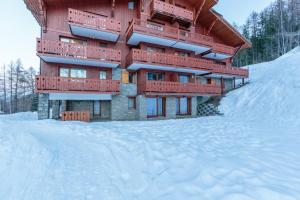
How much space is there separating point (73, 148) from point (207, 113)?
57.0 feet

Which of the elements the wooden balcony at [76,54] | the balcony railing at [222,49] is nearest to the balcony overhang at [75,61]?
the wooden balcony at [76,54]

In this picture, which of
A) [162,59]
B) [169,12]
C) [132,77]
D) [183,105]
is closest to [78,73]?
[132,77]

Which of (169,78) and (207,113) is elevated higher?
(169,78)

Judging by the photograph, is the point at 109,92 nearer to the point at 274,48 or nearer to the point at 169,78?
the point at 169,78

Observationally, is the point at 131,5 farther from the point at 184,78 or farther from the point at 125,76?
the point at 184,78

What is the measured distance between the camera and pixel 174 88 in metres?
16.6

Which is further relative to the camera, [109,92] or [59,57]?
[109,92]

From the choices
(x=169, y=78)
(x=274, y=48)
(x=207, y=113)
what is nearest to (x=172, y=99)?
(x=169, y=78)

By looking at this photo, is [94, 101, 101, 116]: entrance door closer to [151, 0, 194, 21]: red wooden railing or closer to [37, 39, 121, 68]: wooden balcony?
[37, 39, 121, 68]: wooden balcony

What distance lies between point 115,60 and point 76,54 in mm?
3371

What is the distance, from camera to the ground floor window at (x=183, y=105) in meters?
18.9

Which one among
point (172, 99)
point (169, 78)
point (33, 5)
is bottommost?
point (172, 99)

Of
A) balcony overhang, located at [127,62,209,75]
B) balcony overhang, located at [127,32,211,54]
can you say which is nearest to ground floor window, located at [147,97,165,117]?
balcony overhang, located at [127,62,209,75]

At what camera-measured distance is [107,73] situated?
15930 millimetres
